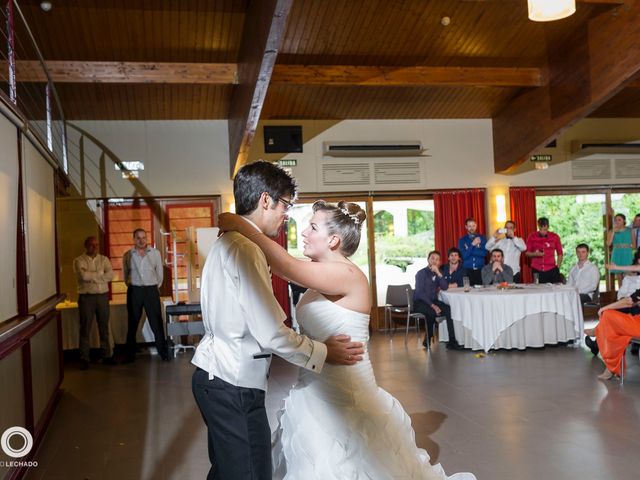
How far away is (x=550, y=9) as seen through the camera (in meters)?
4.62

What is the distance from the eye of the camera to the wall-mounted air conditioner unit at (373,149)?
33.6 ft

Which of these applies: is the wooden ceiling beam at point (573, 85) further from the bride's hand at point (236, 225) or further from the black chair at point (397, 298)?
the bride's hand at point (236, 225)

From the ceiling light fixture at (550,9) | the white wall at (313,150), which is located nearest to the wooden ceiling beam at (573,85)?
the white wall at (313,150)

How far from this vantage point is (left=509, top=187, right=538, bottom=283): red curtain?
10.9 m

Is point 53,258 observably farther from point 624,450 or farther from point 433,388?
point 624,450

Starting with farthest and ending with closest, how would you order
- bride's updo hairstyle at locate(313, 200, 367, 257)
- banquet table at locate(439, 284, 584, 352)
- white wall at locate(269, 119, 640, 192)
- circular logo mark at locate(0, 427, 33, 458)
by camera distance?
white wall at locate(269, 119, 640, 192), banquet table at locate(439, 284, 584, 352), circular logo mark at locate(0, 427, 33, 458), bride's updo hairstyle at locate(313, 200, 367, 257)

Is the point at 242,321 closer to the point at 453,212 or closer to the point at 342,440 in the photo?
the point at 342,440

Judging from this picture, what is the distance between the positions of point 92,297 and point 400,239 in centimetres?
529

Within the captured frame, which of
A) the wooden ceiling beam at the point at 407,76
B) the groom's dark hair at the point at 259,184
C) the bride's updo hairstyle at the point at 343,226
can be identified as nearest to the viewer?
the groom's dark hair at the point at 259,184

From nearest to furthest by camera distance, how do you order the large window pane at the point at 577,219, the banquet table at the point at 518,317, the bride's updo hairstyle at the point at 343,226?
the bride's updo hairstyle at the point at 343,226 → the banquet table at the point at 518,317 → the large window pane at the point at 577,219

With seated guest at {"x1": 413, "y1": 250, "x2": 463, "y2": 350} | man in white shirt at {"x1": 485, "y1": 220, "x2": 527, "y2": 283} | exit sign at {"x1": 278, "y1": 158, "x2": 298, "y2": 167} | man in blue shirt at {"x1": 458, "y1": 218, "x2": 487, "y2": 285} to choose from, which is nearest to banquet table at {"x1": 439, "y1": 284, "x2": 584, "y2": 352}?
seated guest at {"x1": 413, "y1": 250, "x2": 463, "y2": 350}

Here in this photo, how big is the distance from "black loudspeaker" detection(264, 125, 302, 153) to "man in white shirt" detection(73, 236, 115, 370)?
3.40 meters

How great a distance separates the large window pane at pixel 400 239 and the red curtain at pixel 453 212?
0.19 metres

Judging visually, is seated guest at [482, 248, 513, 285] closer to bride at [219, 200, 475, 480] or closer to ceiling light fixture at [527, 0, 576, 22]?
ceiling light fixture at [527, 0, 576, 22]
